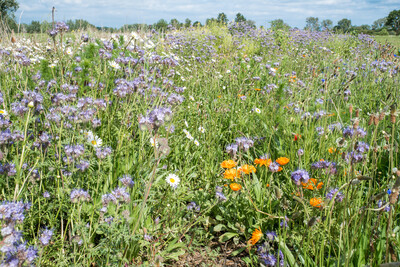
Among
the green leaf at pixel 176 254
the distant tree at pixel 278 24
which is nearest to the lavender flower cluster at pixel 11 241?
the green leaf at pixel 176 254

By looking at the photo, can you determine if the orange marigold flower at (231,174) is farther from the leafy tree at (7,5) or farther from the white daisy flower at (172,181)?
the leafy tree at (7,5)

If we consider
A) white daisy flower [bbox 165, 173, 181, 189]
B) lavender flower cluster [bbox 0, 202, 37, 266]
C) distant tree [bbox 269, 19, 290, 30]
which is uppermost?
distant tree [bbox 269, 19, 290, 30]

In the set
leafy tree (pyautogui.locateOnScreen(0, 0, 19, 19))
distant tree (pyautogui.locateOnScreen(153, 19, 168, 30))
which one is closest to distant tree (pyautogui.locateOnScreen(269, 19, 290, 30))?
distant tree (pyautogui.locateOnScreen(153, 19, 168, 30))

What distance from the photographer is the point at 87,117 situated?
1736mm

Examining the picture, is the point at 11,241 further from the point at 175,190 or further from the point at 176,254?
the point at 175,190

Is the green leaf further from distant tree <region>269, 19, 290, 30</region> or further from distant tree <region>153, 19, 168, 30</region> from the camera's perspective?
distant tree <region>269, 19, 290, 30</region>

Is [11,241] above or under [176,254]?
above

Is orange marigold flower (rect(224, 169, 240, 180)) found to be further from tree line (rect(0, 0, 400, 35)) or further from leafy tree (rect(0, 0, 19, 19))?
leafy tree (rect(0, 0, 19, 19))

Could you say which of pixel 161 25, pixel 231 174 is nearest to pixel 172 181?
pixel 231 174

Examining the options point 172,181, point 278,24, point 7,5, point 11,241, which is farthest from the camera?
point 7,5

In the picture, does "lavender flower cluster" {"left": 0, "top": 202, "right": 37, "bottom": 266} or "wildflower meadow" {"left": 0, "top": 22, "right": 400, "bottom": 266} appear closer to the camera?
"lavender flower cluster" {"left": 0, "top": 202, "right": 37, "bottom": 266}

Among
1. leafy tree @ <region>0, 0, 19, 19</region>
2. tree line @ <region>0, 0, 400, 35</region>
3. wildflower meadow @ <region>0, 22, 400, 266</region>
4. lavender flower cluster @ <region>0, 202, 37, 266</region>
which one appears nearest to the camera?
lavender flower cluster @ <region>0, 202, 37, 266</region>

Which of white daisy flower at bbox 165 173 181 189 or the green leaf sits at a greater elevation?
white daisy flower at bbox 165 173 181 189

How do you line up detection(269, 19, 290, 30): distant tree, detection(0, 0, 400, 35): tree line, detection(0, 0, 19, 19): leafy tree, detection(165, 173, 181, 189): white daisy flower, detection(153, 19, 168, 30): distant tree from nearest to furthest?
1. detection(165, 173, 181, 189): white daisy flower
2. detection(0, 0, 400, 35): tree line
3. detection(153, 19, 168, 30): distant tree
4. detection(269, 19, 290, 30): distant tree
5. detection(0, 0, 19, 19): leafy tree
